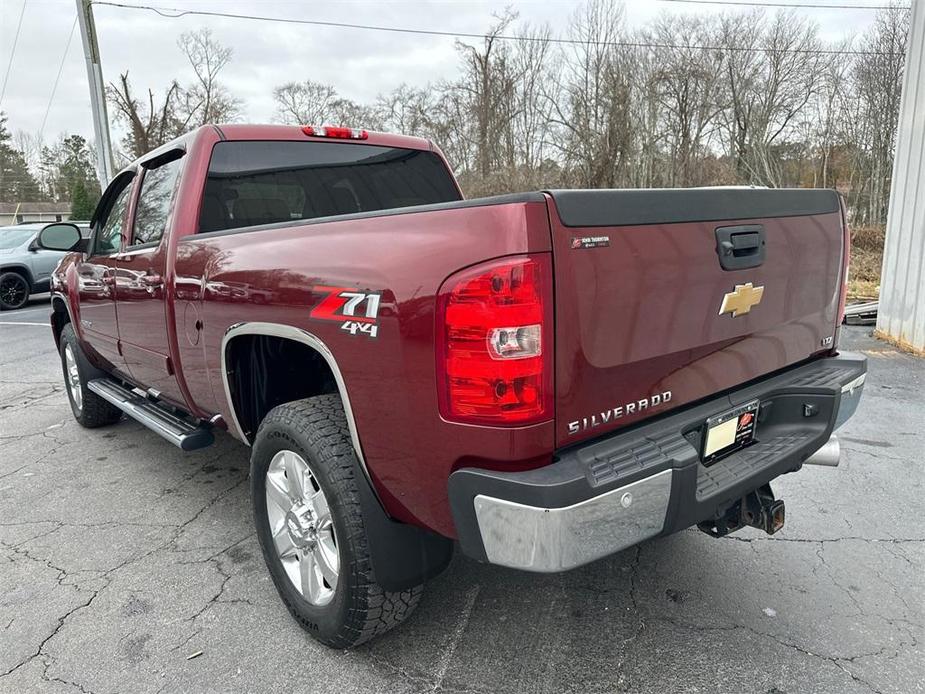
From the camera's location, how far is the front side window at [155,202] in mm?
3358

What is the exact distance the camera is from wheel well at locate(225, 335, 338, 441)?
2.72 metres

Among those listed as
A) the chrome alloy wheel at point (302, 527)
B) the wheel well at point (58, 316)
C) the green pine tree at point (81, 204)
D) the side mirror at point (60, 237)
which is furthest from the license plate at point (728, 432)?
the green pine tree at point (81, 204)

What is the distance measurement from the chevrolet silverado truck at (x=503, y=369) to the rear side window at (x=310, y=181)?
108 millimetres

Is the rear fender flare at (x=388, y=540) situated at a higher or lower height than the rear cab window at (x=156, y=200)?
lower

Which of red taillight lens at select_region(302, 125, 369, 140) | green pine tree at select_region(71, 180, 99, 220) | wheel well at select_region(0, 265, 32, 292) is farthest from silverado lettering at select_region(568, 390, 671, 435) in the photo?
green pine tree at select_region(71, 180, 99, 220)

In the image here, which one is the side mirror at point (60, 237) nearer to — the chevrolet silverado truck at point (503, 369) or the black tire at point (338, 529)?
the chevrolet silverado truck at point (503, 369)

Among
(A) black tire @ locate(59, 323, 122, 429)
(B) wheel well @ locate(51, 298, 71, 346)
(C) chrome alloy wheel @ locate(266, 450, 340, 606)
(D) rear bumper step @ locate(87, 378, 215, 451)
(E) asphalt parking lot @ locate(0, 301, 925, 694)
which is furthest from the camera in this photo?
(B) wheel well @ locate(51, 298, 71, 346)

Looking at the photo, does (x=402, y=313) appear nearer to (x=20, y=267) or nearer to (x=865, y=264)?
(x=20, y=267)

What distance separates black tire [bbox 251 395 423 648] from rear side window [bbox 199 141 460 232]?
1343mm

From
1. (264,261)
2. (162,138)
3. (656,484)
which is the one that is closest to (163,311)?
(264,261)

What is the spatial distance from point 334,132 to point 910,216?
673 centimetres

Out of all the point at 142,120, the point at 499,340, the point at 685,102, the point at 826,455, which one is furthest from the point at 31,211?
the point at 826,455

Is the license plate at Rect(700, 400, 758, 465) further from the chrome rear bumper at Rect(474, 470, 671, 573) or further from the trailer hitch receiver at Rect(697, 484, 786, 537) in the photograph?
the chrome rear bumper at Rect(474, 470, 671, 573)

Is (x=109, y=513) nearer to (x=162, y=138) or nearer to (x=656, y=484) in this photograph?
(x=656, y=484)
